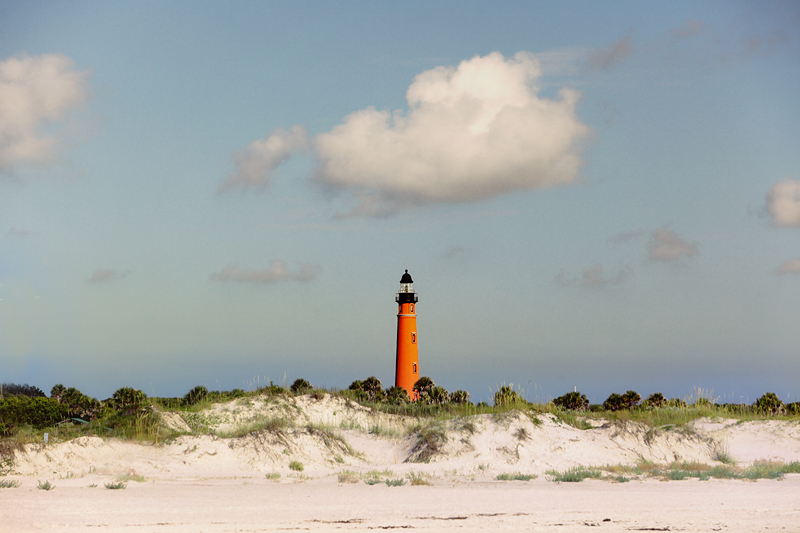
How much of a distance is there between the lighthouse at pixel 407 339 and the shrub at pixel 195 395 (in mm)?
13512

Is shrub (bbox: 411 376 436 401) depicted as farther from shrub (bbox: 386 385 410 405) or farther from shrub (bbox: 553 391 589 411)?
shrub (bbox: 553 391 589 411)

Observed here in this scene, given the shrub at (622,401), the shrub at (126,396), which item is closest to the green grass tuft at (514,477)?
the shrub at (126,396)

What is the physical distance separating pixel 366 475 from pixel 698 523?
344 inches

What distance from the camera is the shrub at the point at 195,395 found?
29125 millimetres

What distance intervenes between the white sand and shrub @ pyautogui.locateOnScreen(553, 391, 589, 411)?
27.4 ft

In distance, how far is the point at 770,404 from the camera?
1284 inches

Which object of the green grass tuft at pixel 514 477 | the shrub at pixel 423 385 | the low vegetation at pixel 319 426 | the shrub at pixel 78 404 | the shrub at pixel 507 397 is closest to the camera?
the green grass tuft at pixel 514 477

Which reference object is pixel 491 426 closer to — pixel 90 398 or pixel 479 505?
pixel 479 505

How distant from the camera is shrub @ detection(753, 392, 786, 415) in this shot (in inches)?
1273

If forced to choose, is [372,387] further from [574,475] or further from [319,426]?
[574,475]

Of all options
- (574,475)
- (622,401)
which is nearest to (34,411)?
(574,475)

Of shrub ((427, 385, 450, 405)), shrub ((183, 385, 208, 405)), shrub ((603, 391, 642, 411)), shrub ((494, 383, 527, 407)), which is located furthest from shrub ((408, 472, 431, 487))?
shrub ((603, 391, 642, 411))

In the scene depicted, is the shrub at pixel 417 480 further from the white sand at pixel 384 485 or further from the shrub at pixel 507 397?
the shrub at pixel 507 397

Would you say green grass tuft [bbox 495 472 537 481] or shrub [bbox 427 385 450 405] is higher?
shrub [bbox 427 385 450 405]
